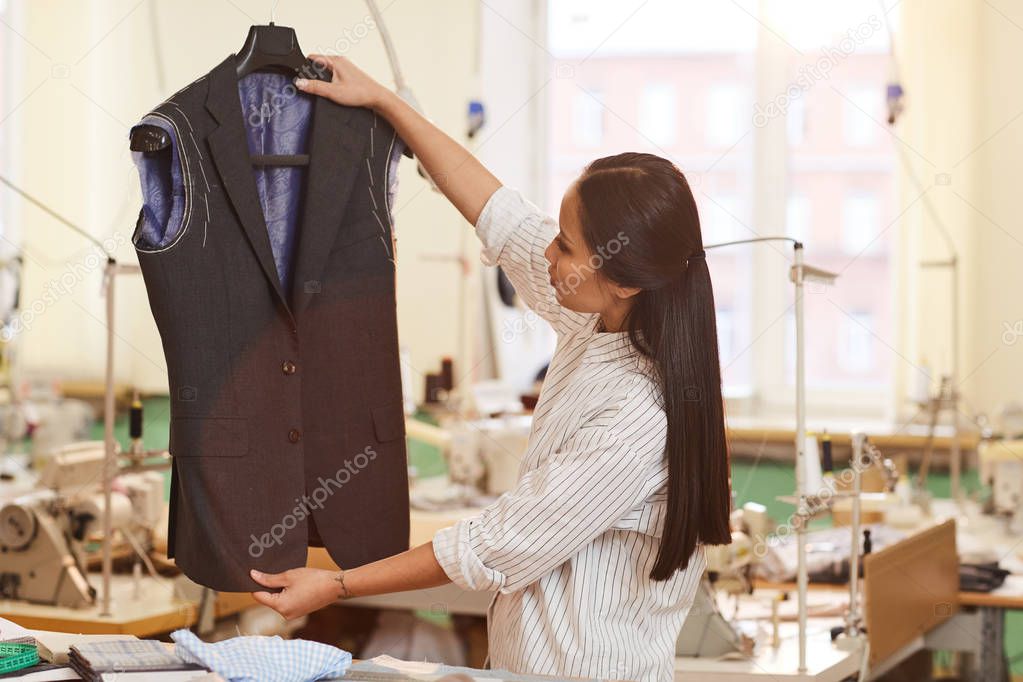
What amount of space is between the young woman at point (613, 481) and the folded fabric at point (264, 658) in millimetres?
141

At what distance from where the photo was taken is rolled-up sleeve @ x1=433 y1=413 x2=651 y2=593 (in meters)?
1.49

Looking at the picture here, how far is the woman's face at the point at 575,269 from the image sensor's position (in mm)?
Answer: 1527

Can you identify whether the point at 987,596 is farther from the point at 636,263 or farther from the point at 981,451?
the point at 636,263

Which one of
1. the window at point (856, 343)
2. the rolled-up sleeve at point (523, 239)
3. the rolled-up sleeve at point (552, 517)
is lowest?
the rolled-up sleeve at point (552, 517)

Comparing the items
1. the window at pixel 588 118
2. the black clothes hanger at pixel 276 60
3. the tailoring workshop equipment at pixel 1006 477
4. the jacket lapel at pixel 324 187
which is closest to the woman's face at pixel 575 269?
the jacket lapel at pixel 324 187

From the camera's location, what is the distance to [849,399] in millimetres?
4562

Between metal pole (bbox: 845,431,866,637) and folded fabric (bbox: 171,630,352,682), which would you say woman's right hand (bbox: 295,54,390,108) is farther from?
metal pole (bbox: 845,431,866,637)

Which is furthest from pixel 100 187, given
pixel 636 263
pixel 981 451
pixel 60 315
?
pixel 636 263

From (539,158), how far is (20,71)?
86.4 inches

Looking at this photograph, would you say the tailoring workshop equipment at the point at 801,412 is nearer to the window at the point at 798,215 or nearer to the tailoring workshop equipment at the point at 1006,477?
the tailoring workshop equipment at the point at 1006,477

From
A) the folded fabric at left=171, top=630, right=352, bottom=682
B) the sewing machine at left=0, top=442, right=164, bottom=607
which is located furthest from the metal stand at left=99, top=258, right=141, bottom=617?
the folded fabric at left=171, top=630, right=352, bottom=682

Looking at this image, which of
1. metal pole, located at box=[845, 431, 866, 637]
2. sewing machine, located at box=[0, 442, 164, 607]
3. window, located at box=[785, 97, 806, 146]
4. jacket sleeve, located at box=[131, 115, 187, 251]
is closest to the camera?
jacket sleeve, located at box=[131, 115, 187, 251]

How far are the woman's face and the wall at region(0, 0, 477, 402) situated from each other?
2986 millimetres

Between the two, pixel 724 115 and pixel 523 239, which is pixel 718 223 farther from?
pixel 523 239
